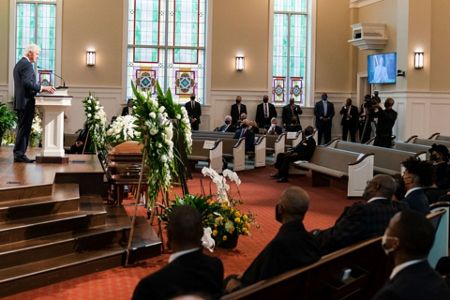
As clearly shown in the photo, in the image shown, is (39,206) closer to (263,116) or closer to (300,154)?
(300,154)

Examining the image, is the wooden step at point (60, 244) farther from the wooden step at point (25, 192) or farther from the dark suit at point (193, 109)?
the dark suit at point (193, 109)

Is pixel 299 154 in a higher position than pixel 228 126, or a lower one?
lower

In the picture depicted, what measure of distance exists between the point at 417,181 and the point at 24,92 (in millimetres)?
5010

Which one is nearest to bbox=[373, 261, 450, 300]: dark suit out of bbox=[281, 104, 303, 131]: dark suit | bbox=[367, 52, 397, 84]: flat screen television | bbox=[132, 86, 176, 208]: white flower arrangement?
bbox=[132, 86, 176, 208]: white flower arrangement

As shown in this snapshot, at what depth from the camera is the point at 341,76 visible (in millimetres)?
19797

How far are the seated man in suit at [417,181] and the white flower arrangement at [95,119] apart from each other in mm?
5793

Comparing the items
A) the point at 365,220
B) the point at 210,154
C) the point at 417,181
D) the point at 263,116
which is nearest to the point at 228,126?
the point at 263,116

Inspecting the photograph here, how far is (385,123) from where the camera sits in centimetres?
1350

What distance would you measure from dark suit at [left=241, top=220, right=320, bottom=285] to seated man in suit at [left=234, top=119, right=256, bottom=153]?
38.2ft

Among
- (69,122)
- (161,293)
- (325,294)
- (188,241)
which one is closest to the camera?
(161,293)

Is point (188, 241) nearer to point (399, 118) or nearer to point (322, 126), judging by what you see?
point (399, 118)

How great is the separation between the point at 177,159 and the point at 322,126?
12482mm

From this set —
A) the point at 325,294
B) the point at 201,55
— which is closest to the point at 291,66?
the point at 201,55

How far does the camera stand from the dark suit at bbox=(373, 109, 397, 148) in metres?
13.4
